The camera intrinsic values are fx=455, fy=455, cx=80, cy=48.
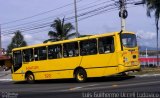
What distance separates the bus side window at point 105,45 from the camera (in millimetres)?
26109

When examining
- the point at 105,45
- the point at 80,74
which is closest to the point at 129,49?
the point at 105,45

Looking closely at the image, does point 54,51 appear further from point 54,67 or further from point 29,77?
point 29,77

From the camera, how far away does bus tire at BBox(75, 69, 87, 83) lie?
91.2 ft

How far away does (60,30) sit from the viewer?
72688 millimetres

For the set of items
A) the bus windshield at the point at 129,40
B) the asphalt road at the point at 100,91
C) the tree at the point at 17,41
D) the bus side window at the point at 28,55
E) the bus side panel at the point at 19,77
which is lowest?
the asphalt road at the point at 100,91

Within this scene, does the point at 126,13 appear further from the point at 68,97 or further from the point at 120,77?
the point at 68,97

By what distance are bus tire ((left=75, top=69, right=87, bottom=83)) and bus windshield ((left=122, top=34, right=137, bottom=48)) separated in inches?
128

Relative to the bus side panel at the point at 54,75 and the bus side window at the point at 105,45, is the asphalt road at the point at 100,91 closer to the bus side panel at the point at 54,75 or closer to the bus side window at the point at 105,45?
the bus side panel at the point at 54,75

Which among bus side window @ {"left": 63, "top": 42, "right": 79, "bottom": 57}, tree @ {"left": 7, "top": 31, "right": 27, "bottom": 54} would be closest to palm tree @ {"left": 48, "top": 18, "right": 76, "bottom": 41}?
tree @ {"left": 7, "top": 31, "right": 27, "bottom": 54}

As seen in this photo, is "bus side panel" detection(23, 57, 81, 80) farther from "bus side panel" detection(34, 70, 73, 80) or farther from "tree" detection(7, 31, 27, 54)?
"tree" detection(7, 31, 27, 54)

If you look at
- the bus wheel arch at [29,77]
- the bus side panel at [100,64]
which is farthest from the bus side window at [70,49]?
the bus wheel arch at [29,77]

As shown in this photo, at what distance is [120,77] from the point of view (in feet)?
97.9

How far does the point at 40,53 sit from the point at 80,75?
410 cm

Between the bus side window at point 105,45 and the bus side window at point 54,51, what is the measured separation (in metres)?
3.56
